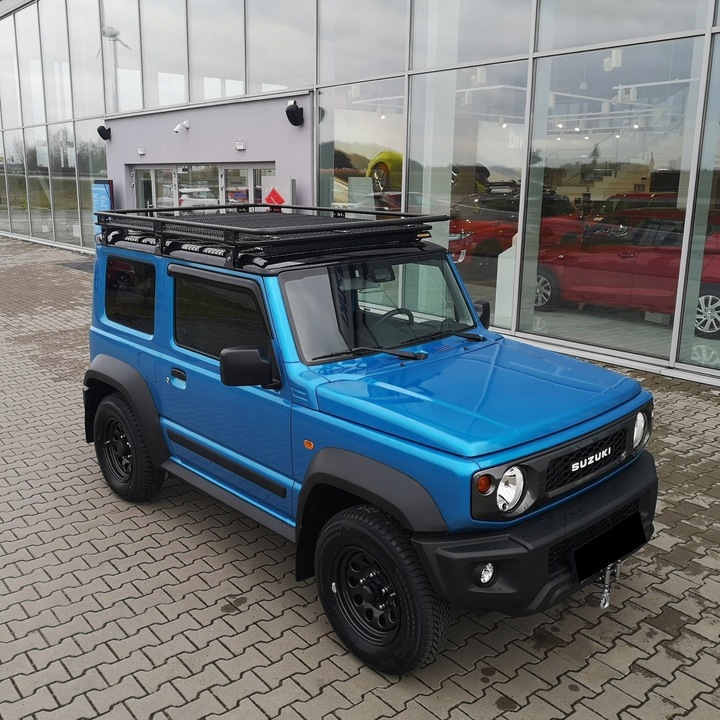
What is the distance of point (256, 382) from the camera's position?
11.4 feet

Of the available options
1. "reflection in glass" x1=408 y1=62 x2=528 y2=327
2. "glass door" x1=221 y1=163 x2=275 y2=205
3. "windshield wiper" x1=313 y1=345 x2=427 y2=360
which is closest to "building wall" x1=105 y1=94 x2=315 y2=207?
"glass door" x1=221 y1=163 x2=275 y2=205

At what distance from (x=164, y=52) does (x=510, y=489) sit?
1478 centimetres

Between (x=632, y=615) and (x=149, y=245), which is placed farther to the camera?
(x=149, y=245)

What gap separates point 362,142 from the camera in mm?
11164

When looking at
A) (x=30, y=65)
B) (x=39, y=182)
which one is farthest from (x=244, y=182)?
(x=30, y=65)

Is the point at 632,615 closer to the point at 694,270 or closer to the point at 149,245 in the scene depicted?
the point at 149,245

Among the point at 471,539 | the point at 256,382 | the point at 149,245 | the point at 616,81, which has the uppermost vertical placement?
the point at 616,81

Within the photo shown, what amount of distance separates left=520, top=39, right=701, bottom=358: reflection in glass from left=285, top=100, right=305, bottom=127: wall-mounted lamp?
4.38 meters

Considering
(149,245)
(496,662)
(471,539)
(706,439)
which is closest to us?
(471,539)

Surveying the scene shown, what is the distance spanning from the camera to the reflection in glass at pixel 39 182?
21.2 metres

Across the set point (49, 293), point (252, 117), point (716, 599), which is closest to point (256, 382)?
point (716, 599)

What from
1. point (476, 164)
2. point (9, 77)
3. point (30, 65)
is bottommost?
point (476, 164)

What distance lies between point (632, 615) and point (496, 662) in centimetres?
84

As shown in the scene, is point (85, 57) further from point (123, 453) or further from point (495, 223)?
point (123, 453)
